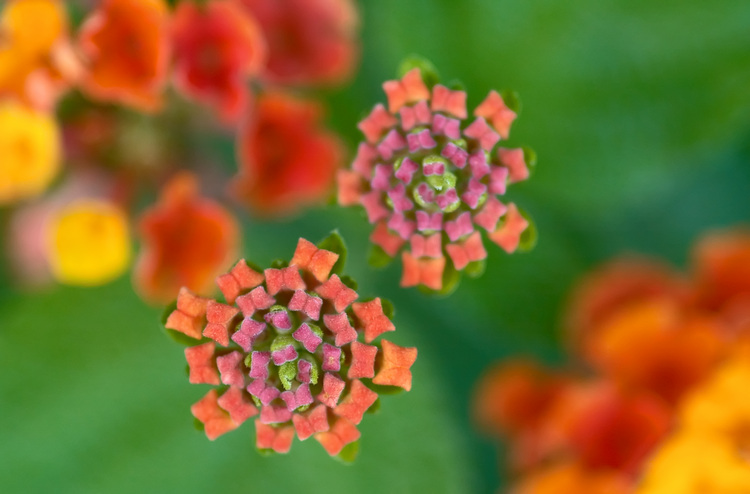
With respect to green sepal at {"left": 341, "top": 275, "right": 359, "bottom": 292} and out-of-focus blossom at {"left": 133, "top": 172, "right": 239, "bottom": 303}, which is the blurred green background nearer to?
out-of-focus blossom at {"left": 133, "top": 172, "right": 239, "bottom": 303}

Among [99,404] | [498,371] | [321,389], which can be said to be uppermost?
[498,371]

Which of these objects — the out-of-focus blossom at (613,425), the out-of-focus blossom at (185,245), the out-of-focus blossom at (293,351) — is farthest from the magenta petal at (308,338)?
the out-of-focus blossom at (613,425)

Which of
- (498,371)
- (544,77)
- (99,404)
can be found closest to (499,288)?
(498,371)

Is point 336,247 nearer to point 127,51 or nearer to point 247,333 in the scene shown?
point 247,333

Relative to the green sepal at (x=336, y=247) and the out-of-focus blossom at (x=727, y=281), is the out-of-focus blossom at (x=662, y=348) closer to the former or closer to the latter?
the out-of-focus blossom at (x=727, y=281)

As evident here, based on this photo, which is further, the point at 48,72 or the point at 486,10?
the point at 486,10

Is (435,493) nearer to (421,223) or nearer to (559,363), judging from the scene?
(559,363)
